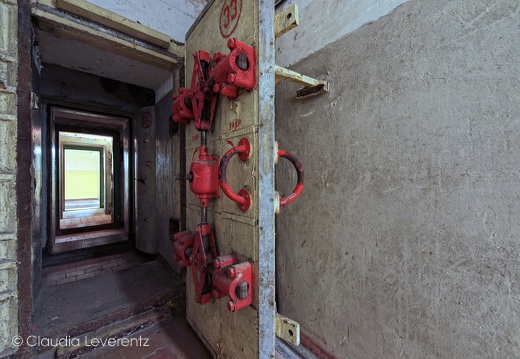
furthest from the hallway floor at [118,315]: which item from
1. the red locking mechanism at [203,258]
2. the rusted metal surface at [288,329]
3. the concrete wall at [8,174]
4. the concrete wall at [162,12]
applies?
the concrete wall at [162,12]

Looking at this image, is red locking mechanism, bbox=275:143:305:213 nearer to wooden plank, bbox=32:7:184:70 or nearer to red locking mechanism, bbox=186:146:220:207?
red locking mechanism, bbox=186:146:220:207

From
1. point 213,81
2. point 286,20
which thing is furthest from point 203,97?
point 286,20

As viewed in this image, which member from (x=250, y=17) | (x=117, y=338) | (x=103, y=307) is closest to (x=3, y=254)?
(x=103, y=307)

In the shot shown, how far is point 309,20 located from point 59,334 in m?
2.72

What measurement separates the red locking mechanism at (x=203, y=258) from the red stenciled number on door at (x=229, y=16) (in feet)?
3.67

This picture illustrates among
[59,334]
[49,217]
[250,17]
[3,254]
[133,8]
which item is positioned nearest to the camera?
[250,17]

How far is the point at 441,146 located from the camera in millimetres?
838

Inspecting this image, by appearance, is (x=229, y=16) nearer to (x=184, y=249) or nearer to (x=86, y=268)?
(x=184, y=249)

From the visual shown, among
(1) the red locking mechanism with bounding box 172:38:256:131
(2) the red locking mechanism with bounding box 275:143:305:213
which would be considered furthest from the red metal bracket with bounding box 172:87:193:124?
(2) the red locking mechanism with bounding box 275:143:305:213

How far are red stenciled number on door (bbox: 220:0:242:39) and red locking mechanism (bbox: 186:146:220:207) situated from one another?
71 cm

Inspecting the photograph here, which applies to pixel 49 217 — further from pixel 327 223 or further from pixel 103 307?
pixel 327 223

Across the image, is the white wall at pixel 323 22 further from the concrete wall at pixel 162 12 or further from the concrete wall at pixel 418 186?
the concrete wall at pixel 162 12

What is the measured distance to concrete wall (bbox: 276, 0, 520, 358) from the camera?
717 millimetres

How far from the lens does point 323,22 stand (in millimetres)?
1293
